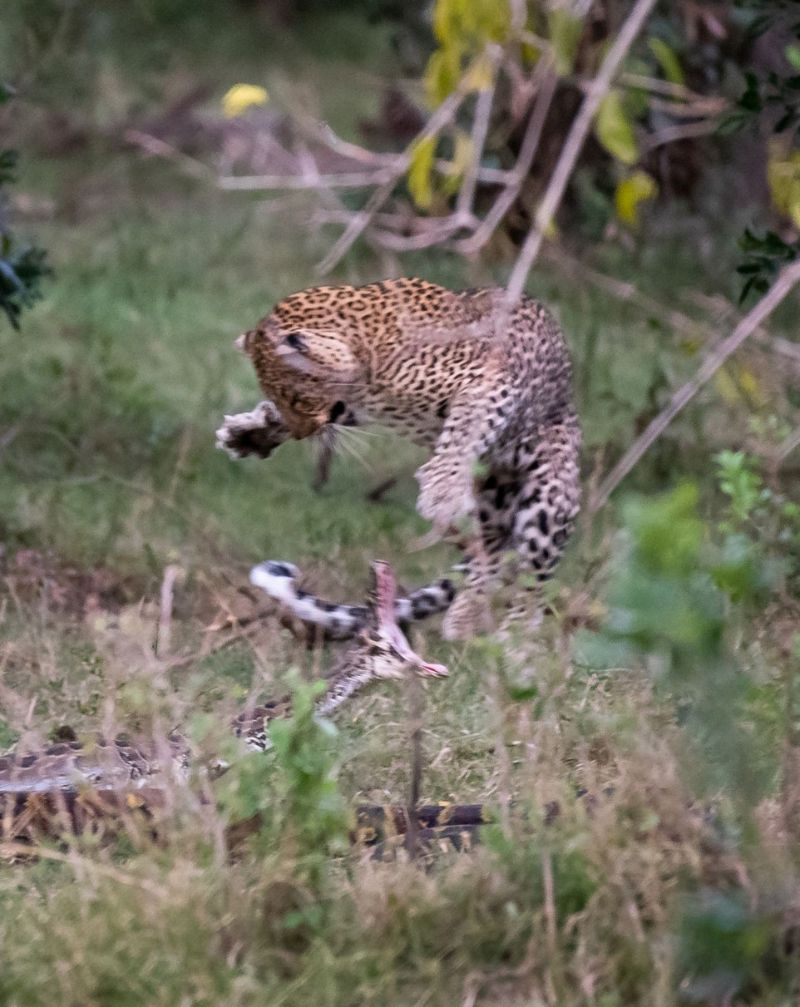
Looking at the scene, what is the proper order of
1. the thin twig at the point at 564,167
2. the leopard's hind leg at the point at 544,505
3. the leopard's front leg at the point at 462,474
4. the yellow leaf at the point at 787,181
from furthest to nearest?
1. the leopard's hind leg at the point at 544,505
2. the leopard's front leg at the point at 462,474
3. the yellow leaf at the point at 787,181
4. the thin twig at the point at 564,167

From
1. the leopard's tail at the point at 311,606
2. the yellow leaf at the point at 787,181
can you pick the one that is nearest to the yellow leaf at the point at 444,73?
the yellow leaf at the point at 787,181

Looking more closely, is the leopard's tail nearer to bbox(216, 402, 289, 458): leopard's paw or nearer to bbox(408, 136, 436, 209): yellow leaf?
bbox(216, 402, 289, 458): leopard's paw

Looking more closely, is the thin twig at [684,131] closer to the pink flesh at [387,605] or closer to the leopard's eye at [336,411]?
the leopard's eye at [336,411]

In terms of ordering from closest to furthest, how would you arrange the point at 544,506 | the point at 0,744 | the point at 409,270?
the point at 0,744 → the point at 544,506 → the point at 409,270

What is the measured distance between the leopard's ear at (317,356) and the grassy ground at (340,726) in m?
0.73

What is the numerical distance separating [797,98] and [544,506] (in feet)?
4.54

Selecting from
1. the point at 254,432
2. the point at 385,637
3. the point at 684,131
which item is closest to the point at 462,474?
the point at 385,637

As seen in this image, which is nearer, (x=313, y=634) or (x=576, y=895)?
(x=576, y=895)

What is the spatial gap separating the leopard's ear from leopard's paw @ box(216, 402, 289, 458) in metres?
0.21

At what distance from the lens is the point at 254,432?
5.69 meters

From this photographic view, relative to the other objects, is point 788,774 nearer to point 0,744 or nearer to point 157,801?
point 157,801

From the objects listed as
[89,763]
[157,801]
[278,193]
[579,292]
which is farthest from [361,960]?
[278,193]

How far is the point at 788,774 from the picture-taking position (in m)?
3.60

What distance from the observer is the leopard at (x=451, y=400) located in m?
5.48
